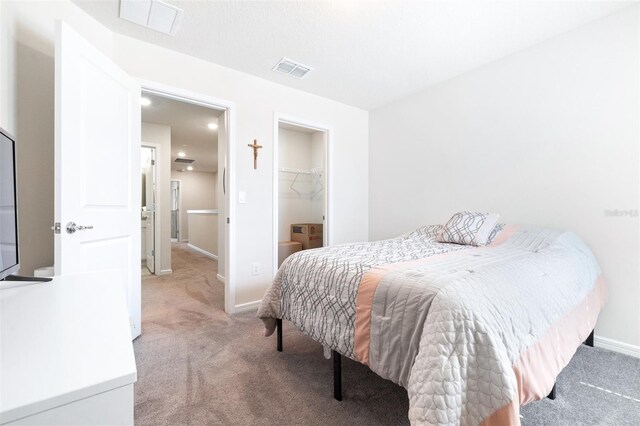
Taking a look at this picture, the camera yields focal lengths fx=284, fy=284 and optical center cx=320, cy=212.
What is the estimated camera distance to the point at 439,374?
916mm

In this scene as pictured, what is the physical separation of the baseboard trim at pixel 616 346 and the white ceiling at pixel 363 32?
236 cm

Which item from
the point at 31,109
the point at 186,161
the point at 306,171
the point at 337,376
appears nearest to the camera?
the point at 337,376

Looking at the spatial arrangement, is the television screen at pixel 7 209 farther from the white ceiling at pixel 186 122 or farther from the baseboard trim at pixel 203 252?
the baseboard trim at pixel 203 252

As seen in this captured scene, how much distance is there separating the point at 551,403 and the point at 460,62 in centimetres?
268

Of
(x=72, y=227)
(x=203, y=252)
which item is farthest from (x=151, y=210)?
(x=72, y=227)

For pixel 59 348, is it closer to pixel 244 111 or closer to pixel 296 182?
pixel 244 111

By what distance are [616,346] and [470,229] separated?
1.25 meters

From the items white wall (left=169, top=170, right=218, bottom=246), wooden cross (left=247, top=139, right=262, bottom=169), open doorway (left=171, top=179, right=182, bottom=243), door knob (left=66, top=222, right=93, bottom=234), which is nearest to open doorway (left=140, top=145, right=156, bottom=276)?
wooden cross (left=247, top=139, right=262, bottom=169)

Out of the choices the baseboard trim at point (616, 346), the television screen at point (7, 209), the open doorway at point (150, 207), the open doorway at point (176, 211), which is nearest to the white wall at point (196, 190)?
the open doorway at point (176, 211)

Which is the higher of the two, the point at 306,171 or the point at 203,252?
the point at 306,171

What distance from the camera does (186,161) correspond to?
7668mm

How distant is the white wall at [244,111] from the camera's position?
1698 millimetres

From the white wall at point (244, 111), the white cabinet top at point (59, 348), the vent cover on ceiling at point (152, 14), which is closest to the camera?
the white cabinet top at point (59, 348)

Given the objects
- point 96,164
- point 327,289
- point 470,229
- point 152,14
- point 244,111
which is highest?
point 152,14
